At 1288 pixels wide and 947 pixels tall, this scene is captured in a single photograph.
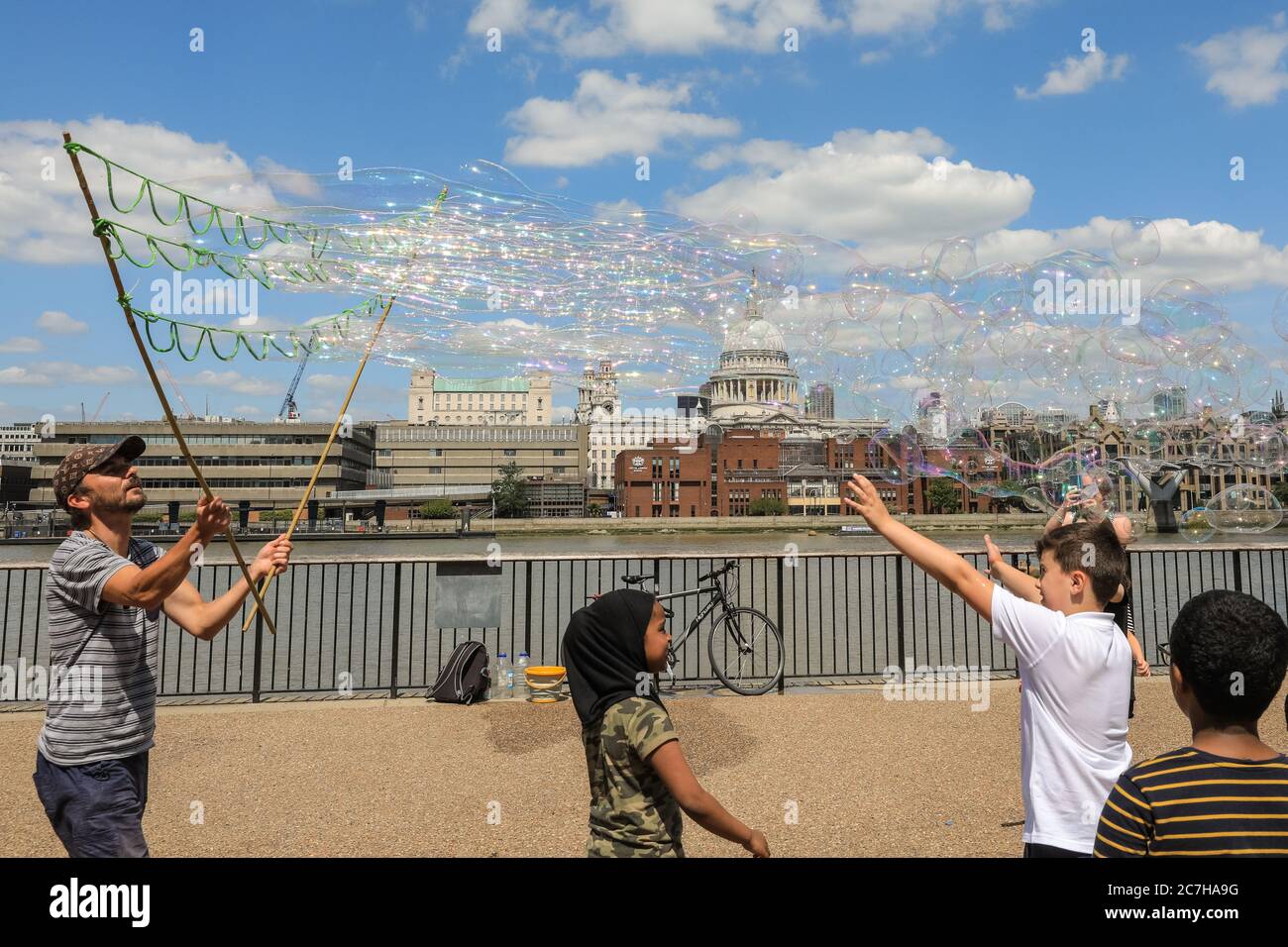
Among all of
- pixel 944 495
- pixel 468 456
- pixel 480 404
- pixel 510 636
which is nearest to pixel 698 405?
pixel 510 636

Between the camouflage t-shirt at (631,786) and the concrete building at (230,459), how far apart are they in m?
99.3

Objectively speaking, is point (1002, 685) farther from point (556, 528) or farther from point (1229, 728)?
point (556, 528)

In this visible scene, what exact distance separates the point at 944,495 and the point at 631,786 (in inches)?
3354

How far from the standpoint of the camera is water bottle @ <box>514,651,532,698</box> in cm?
842

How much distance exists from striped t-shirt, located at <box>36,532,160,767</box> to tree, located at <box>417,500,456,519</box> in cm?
10591

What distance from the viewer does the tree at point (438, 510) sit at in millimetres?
107188

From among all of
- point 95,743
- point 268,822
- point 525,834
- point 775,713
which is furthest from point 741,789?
point 95,743

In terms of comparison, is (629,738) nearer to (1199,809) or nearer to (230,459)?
(1199,809)

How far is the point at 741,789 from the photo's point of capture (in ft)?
18.2

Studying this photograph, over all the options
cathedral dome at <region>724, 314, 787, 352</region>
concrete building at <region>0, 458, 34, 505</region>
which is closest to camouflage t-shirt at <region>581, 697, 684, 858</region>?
cathedral dome at <region>724, 314, 787, 352</region>

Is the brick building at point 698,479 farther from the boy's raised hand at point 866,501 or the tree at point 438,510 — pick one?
the boy's raised hand at point 866,501

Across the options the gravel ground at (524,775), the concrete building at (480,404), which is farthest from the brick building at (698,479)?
the gravel ground at (524,775)
